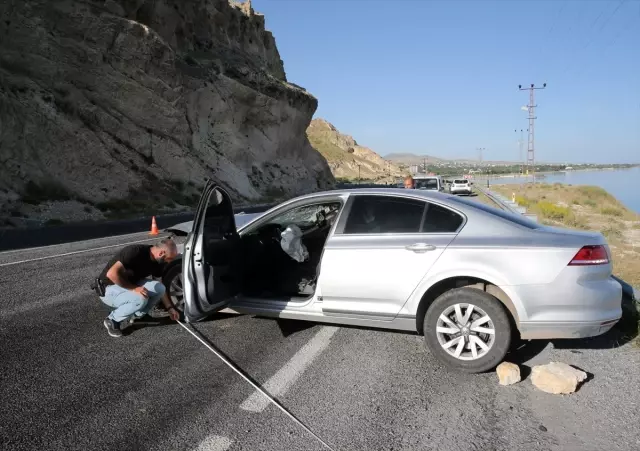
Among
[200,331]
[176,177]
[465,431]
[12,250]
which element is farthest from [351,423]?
[176,177]

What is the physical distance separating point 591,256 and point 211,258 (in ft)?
11.0

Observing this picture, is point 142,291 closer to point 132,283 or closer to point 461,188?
point 132,283

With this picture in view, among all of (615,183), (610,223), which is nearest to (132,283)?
(610,223)

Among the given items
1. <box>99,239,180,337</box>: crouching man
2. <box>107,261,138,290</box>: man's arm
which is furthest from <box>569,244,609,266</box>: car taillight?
<box>107,261,138,290</box>: man's arm

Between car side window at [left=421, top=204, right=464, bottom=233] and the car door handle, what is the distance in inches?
7.3

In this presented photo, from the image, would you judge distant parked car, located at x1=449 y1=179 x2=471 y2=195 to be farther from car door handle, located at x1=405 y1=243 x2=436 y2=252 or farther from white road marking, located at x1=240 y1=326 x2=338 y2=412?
car door handle, located at x1=405 y1=243 x2=436 y2=252

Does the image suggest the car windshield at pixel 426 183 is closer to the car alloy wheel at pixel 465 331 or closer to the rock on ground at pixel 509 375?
the car alloy wheel at pixel 465 331

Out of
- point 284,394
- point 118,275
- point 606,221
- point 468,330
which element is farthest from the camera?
point 606,221

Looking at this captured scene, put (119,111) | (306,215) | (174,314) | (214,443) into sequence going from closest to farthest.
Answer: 1. (214,443)
2. (174,314)
3. (306,215)
4. (119,111)

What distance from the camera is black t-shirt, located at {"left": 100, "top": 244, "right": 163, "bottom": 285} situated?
17.0 feet

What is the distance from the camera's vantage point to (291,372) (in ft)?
14.3

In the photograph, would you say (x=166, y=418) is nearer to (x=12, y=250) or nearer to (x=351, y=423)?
(x=351, y=423)

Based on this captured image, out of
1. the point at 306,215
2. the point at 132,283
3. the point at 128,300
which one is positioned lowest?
the point at 128,300

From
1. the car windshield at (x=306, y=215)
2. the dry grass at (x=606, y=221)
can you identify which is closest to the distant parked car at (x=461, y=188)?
the dry grass at (x=606, y=221)
